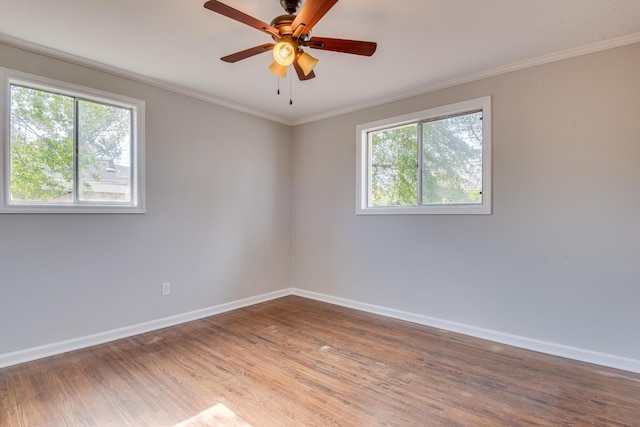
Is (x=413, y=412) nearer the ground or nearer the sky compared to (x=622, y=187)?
nearer the ground

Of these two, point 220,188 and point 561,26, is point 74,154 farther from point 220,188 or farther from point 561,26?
point 561,26

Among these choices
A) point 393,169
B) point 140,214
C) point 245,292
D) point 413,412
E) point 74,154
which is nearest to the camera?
point 413,412

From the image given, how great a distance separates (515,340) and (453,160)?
1796 mm

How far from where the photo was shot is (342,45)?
1.96 m

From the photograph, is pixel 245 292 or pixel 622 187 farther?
pixel 245 292

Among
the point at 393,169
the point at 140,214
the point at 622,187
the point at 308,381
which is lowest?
the point at 308,381

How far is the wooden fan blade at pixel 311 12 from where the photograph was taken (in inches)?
61.5

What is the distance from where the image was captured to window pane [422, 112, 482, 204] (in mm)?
3115

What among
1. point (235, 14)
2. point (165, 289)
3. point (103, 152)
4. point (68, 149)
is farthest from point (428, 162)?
point (68, 149)

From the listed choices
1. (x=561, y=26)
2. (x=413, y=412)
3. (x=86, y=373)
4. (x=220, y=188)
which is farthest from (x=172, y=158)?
(x=561, y=26)

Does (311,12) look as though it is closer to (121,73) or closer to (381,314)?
(121,73)

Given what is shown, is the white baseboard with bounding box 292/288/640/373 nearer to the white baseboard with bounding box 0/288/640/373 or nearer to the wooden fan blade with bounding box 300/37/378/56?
the white baseboard with bounding box 0/288/640/373

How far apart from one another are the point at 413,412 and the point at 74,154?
3330 mm

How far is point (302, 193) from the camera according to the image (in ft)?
15.0
